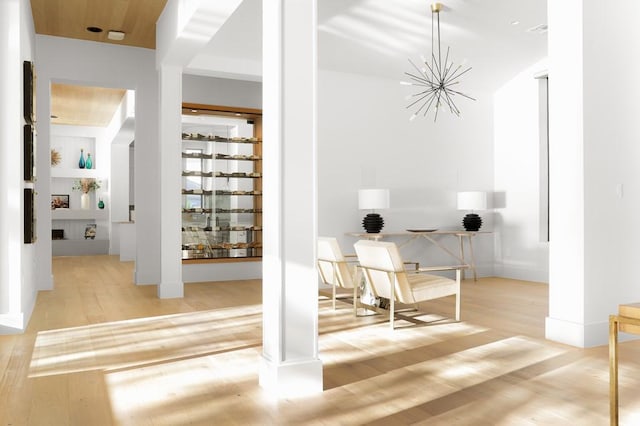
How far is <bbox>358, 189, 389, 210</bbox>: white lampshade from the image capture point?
7395mm

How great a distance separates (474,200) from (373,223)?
176cm

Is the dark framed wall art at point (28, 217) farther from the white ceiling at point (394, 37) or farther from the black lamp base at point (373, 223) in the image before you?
the black lamp base at point (373, 223)

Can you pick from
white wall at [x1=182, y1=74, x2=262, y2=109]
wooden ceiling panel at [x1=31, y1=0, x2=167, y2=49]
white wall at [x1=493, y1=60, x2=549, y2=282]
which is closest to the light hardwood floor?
white wall at [x1=493, y1=60, x2=549, y2=282]

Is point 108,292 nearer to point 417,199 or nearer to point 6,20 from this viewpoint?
point 6,20

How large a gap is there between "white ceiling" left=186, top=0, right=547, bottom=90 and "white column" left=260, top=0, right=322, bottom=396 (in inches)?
124

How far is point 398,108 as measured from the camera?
8336mm

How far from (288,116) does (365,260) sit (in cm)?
259

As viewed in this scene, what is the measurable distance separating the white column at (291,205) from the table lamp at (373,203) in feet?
14.2

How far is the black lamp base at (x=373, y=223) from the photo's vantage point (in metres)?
7.63

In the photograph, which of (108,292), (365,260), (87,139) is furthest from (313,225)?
(87,139)

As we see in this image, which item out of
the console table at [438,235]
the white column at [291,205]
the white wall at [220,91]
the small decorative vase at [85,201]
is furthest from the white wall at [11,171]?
the small decorative vase at [85,201]

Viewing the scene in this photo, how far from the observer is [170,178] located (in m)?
6.65

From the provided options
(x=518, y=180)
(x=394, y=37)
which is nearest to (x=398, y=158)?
(x=394, y=37)

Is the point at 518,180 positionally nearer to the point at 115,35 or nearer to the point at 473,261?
the point at 473,261
